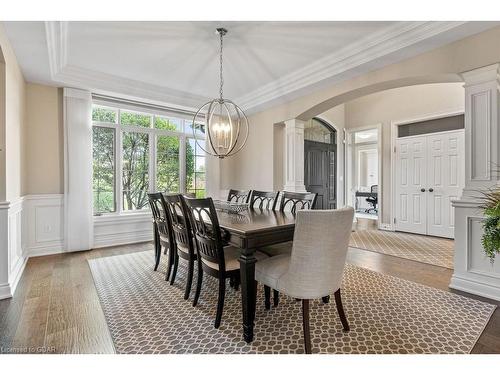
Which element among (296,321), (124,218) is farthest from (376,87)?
(124,218)

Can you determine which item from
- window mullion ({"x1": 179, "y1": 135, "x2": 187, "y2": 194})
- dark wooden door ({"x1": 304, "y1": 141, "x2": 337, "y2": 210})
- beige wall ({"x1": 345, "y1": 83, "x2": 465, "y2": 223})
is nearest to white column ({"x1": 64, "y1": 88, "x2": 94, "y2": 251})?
window mullion ({"x1": 179, "y1": 135, "x2": 187, "y2": 194})

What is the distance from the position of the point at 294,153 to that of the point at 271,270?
10.1 ft

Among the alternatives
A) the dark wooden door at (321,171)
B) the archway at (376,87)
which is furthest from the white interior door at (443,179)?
the archway at (376,87)

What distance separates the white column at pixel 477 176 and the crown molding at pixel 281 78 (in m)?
0.62

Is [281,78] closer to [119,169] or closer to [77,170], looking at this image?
[119,169]

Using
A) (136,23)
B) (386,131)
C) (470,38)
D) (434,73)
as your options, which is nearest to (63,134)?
(136,23)

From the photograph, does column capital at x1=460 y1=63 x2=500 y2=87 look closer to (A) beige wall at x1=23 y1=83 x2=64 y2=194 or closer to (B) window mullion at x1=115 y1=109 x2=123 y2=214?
(B) window mullion at x1=115 y1=109 x2=123 y2=214

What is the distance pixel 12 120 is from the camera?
2.81 metres

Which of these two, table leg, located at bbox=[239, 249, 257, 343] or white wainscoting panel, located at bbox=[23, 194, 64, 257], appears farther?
white wainscoting panel, located at bbox=[23, 194, 64, 257]

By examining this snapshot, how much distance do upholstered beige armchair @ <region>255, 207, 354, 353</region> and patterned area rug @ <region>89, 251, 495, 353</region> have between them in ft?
1.15

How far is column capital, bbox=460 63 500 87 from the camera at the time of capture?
236 centimetres

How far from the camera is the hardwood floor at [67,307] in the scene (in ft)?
5.65

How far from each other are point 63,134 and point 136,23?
7.59 feet

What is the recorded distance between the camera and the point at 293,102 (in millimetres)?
4426
